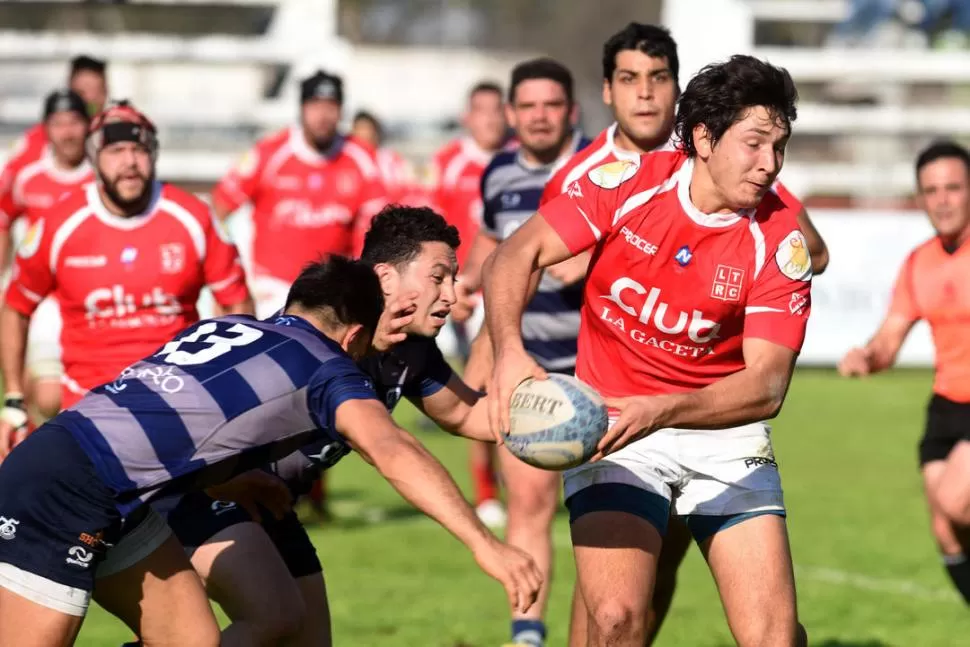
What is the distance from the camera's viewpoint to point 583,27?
43094 millimetres

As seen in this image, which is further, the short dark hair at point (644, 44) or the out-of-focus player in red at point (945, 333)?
the out-of-focus player in red at point (945, 333)

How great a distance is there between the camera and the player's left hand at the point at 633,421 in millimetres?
4922

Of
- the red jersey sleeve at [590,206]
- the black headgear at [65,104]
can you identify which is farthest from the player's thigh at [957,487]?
the black headgear at [65,104]

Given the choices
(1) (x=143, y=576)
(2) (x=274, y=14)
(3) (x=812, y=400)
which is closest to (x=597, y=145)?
(1) (x=143, y=576)

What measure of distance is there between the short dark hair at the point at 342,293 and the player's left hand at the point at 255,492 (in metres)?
0.93

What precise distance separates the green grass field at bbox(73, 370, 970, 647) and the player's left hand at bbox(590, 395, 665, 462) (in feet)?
11.1

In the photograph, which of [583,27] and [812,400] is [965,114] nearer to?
[812,400]

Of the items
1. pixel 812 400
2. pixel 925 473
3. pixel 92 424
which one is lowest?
pixel 812 400

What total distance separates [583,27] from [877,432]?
27.6 metres

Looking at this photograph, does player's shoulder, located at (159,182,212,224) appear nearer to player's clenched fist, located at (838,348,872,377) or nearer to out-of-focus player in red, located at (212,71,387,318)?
player's clenched fist, located at (838,348,872,377)

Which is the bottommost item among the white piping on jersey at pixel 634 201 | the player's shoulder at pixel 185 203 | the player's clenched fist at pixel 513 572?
the player's clenched fist at pixel 513 572

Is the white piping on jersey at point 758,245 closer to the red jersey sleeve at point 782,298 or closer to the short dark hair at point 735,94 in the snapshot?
the red jersey sleeve at point 782,298

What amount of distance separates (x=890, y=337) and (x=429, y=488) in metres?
4.64

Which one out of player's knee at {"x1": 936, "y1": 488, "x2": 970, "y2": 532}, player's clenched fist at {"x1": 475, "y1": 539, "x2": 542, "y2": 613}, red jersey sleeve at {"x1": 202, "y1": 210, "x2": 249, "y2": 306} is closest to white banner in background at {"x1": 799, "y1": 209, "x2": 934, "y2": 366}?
player's knee at {"x1": 936, "y1": 488, "x2": 970, "y2": 532}
